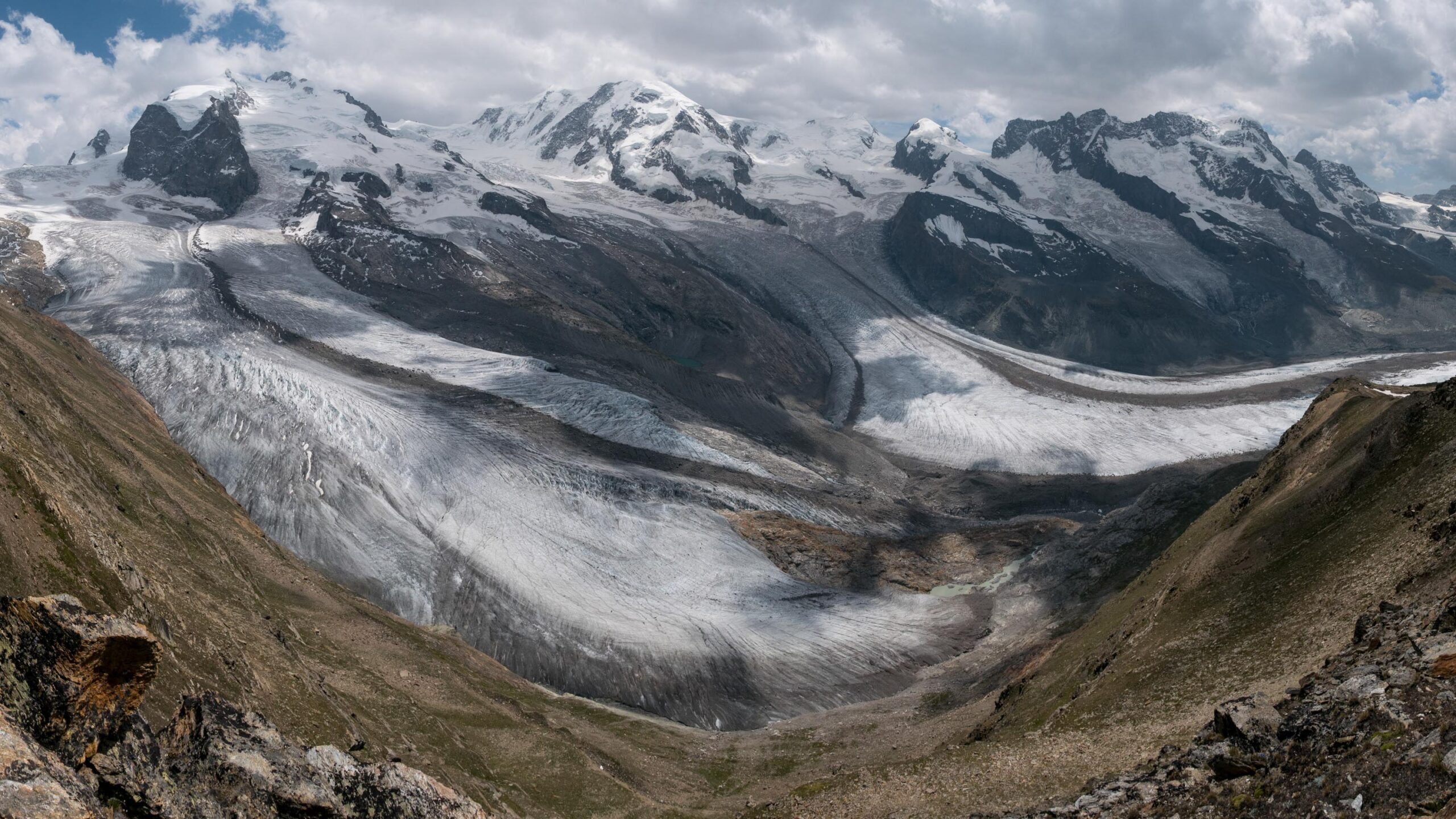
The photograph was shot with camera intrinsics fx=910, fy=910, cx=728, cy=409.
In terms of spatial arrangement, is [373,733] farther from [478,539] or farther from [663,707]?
[478,539]

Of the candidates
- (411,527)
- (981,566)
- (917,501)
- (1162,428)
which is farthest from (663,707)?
(1162,428)

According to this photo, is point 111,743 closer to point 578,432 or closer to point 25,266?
point 578,432

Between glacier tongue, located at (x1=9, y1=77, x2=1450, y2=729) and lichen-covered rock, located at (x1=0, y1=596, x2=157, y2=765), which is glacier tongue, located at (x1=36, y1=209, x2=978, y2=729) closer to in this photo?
glacier tongue, located at (x1=9, y1=77, x2=1450, y2=729)

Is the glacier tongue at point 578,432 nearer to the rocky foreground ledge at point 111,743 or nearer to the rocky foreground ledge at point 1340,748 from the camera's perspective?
the rocky foreground ledge at point 1340,748

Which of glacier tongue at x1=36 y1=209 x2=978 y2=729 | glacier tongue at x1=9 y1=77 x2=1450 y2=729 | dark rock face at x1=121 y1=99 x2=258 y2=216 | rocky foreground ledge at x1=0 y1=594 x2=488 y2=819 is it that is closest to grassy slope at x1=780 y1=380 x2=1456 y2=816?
rocky foreground ledge at x1=0 y1=594 x2=488 y2=819

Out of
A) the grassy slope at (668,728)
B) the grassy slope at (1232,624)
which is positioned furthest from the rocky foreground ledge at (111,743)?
the grassy slope at (1232,624)

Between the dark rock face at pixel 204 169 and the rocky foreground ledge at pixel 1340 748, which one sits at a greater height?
the dark rock face at pixel 204 169
